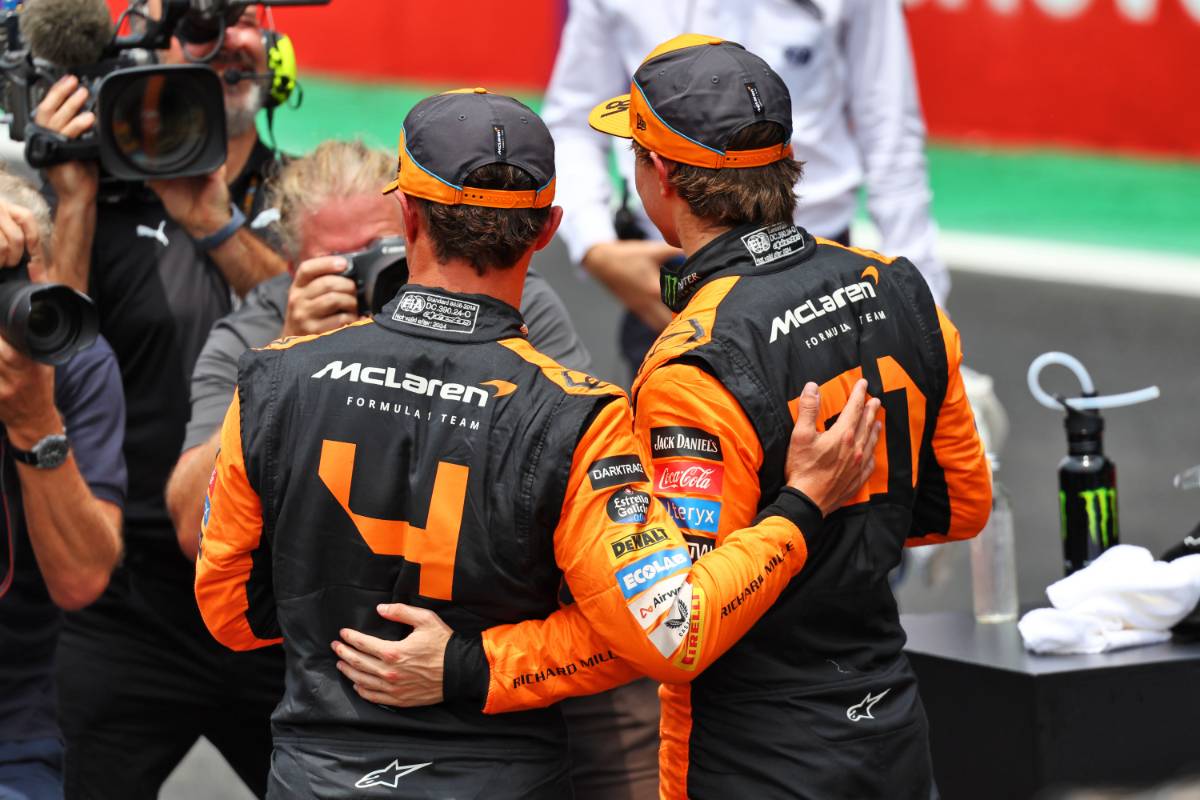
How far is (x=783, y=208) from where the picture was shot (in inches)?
121

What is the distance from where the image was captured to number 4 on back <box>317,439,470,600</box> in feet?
9.02

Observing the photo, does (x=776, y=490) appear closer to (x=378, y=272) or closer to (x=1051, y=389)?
(x=378, y=272)

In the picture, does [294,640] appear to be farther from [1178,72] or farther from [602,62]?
[1178,72]

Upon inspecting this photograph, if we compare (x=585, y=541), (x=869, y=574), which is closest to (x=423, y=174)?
(x=585, y=541)

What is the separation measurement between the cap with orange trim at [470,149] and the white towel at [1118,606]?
1551mm

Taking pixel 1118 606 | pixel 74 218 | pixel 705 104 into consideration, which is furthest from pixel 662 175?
pixel 74 218

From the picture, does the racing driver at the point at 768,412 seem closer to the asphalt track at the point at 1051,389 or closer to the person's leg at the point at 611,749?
the person's leg at the point at 611,749

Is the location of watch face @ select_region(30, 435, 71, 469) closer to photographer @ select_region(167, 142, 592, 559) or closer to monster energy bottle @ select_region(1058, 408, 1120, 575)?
photographer @ select_region(167, 142, 592, 559)

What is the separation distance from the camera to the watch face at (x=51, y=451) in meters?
3.38

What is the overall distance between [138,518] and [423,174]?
1.74m

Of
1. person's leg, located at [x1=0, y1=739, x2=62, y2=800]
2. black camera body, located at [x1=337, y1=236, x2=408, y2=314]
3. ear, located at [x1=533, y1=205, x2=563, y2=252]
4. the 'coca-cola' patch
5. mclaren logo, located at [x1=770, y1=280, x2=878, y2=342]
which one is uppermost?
ear, located at [x1=533, y1=205, x2=563, y2=252]

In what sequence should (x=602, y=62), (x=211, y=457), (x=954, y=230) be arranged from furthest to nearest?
(x=954, y=230) → (x=602, y=62) → (x=211, y=457)

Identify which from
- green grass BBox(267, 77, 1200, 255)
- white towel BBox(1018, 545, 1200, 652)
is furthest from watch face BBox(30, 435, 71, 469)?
green grass BBox(267, 77, 1200, 255)

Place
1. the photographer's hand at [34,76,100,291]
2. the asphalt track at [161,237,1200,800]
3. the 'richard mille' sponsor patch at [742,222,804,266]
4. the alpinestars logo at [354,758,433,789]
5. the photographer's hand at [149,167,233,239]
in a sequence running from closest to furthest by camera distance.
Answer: the alpinestars logo at [354,758,433,789]
the 'richard mille' sponsor patch at [742,222,804,266]
the photographer's hand at [34,76,100,291]
the photographer's hand at [149,167,233,239]
the asphalt track at [161,237,1200,800]
